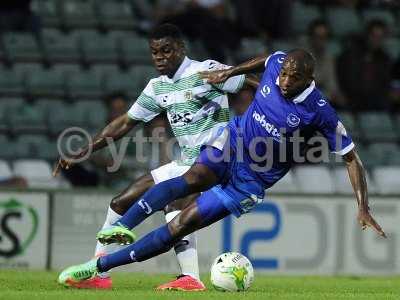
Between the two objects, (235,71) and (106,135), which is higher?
(235,71)

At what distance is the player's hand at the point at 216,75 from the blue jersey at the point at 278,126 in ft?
0.96

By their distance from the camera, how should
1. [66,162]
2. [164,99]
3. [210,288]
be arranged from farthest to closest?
[210,288] → [66,162] → [164,99]

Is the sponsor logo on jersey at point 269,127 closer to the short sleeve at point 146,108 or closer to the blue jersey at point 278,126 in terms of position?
the blue jersey at point 278,126

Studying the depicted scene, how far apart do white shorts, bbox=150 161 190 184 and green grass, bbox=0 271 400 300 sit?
943 mm

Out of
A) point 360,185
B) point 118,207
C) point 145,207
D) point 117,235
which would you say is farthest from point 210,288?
point 360,185

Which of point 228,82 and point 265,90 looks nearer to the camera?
point 265,90

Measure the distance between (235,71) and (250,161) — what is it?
76 centimetres

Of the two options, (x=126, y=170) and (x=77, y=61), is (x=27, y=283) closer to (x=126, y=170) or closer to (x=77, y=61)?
(x=126, y=170)

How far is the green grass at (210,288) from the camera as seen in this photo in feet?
29.6

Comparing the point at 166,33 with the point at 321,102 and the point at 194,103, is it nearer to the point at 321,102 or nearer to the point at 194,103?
the point at 194,103

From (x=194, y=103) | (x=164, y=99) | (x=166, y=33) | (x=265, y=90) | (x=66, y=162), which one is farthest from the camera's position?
(x=66, y=162)

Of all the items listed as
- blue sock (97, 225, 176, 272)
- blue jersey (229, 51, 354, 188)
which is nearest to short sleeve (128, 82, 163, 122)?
blue jersey (229, 51, 354, 188)

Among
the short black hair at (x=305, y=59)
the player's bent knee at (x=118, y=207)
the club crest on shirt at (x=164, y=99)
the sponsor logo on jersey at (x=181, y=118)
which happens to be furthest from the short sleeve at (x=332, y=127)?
the player's bent knee at (x=118, y=207)

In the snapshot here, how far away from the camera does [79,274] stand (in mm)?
9602
